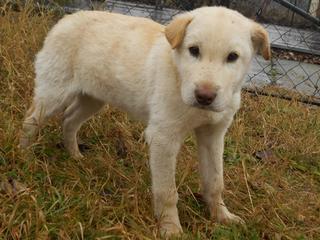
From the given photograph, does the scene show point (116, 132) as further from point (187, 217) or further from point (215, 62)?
point (215, 62)

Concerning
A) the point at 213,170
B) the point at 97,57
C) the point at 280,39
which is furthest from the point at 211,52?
the point at 280,39

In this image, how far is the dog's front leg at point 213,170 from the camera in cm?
364

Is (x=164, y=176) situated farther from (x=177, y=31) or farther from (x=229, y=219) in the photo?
(x=177, y=31)

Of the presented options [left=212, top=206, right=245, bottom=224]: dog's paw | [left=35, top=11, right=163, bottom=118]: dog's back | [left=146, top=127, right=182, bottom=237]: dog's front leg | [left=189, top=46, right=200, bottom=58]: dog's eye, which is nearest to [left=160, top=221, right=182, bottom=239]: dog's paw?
[left=146, top=127, right=182, bottom=237]: dog's front leg

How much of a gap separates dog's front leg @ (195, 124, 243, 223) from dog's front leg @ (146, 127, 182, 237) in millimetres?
334

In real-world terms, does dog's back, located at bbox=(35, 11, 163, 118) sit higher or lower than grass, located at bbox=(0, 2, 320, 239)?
higher

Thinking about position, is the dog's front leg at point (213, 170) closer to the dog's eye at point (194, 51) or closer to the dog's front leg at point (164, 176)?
the dog's front leg at point (164, 176)

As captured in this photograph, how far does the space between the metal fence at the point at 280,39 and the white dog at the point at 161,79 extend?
2486 mm

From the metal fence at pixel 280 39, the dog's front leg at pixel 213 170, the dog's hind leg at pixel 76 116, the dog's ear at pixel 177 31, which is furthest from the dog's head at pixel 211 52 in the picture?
the metal fence at pixel 280 39

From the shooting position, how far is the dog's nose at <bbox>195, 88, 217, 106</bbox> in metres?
2.88

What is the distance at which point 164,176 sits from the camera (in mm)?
3385

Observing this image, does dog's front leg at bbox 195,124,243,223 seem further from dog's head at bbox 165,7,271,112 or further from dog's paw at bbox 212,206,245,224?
dog's head at bbox 165,7,271,112

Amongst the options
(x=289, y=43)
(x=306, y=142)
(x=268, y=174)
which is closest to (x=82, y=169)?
(x=268, y=174)

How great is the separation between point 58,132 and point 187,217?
147cm
